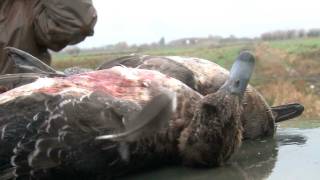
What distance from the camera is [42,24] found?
15.9ft

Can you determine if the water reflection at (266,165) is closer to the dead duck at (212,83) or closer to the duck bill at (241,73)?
the dead duck at (212,83)

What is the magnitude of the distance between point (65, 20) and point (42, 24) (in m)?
0.26

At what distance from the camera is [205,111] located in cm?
321

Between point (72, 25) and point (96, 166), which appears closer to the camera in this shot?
point (96, 166)

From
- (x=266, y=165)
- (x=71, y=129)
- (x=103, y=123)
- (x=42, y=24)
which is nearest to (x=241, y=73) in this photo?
(x=266, y=165)

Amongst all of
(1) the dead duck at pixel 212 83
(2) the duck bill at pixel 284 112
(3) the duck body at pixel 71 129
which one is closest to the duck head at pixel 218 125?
(3) the duck body at pixel 71 129

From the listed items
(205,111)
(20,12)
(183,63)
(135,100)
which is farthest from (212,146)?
(20,12)

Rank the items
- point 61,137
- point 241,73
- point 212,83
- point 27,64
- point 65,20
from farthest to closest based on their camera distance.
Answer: point 65,20 < point 212,83 < point 27,64 < point 241,73 < point 61,137

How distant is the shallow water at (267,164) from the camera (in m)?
3.11

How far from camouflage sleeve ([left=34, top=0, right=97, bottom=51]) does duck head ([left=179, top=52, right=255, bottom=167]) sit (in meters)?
1.60

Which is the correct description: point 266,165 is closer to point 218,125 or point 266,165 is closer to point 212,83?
point 218,125

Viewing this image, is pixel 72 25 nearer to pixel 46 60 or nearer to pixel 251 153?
pixel 46 60

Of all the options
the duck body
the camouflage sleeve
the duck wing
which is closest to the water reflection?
the duck body

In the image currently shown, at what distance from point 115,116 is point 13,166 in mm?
476
